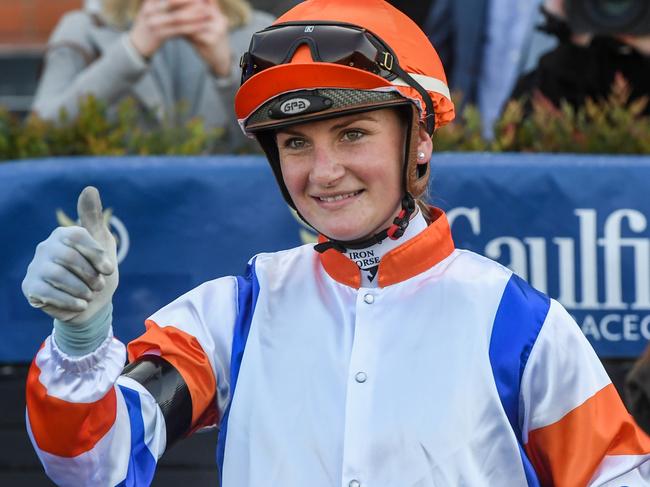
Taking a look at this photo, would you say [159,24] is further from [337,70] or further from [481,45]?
[337,70]

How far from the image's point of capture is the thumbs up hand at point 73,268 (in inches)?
86.6

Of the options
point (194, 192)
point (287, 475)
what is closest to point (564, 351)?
point (287, 475)

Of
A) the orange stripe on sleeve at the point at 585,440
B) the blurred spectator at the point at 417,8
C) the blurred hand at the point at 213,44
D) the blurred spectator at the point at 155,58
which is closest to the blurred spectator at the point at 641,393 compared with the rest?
the orange stripe on sleeve at the point at 585,440

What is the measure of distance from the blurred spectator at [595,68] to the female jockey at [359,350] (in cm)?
263

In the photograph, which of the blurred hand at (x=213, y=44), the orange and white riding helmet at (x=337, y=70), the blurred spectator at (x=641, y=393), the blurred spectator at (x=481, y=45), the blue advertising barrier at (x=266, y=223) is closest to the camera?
the blurred spectator at (x=641, y=393)

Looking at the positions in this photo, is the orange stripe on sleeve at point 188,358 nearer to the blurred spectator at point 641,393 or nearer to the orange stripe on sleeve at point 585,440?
the orange stripe on sleeve at point 585,440

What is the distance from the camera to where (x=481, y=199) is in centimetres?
441

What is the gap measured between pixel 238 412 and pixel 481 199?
1962 mm

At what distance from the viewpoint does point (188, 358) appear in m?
2.66

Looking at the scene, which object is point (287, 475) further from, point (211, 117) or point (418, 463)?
point (211, 117)

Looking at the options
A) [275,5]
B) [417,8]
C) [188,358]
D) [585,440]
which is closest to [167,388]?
[188,358]

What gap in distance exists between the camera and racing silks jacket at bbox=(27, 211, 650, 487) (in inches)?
101

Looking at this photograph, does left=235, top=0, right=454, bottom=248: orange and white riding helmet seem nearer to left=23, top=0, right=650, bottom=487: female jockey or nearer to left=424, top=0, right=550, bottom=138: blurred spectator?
left=23, top=0, right=650, bottom=487: female jockey

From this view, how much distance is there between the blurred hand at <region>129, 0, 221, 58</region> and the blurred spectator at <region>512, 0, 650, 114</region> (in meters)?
1.40
